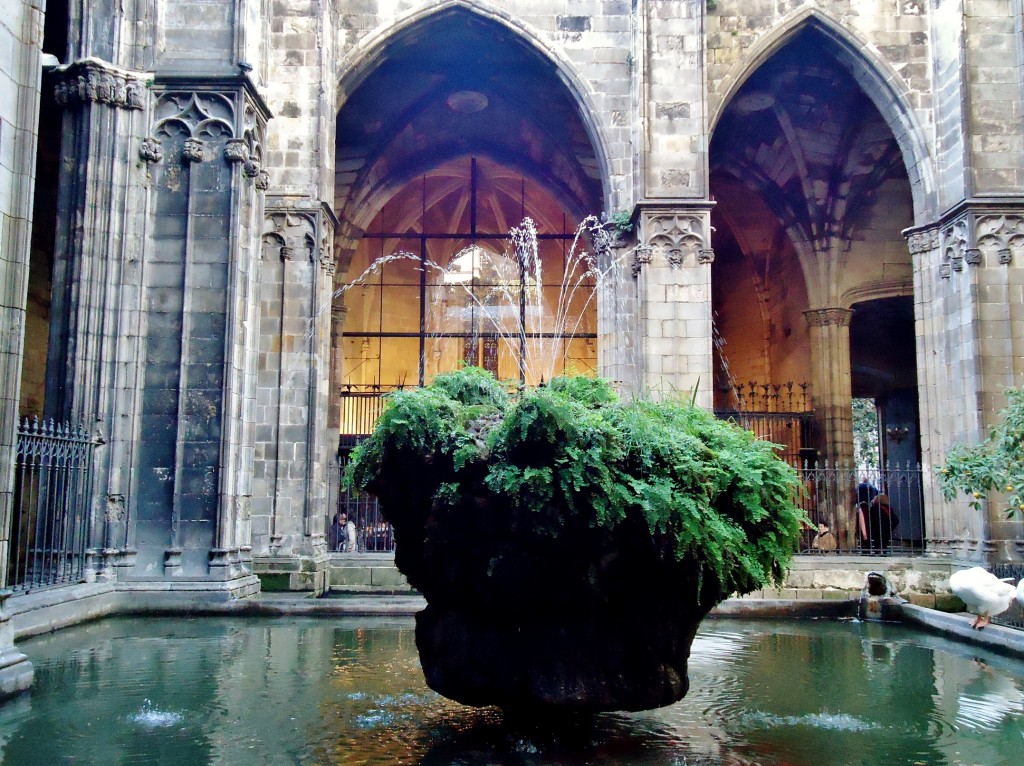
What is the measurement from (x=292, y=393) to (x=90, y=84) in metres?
4.73

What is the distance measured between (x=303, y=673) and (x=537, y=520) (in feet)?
9.85

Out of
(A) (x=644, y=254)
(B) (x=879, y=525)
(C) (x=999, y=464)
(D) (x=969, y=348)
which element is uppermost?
(A) (x=644, y=254)

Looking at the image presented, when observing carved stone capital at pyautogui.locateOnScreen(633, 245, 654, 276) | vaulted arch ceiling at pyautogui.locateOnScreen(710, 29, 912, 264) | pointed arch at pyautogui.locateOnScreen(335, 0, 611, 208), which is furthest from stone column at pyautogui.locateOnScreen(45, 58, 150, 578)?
vaulted arch ceiling at pyautogui.locateOnScreen(710, 29, 912, 264)

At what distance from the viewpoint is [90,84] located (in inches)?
389

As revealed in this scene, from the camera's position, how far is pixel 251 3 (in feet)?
35.2

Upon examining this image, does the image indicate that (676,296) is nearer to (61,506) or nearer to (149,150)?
(149,150)

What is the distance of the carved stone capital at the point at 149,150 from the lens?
33.2ft

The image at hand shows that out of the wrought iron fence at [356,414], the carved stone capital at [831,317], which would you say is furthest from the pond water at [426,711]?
the carved stone capital at [831,317]

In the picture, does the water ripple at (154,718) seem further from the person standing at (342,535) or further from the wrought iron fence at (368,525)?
the person standing at (342,535)

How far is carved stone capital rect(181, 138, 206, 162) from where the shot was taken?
10219 millimetres

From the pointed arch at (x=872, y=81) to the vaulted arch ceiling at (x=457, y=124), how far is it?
3.49m

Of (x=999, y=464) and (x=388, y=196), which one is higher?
(x=388, y=196)

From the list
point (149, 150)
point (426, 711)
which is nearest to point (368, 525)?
point (149, 150)

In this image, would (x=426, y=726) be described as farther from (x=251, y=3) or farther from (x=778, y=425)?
(x=778, y=425)
